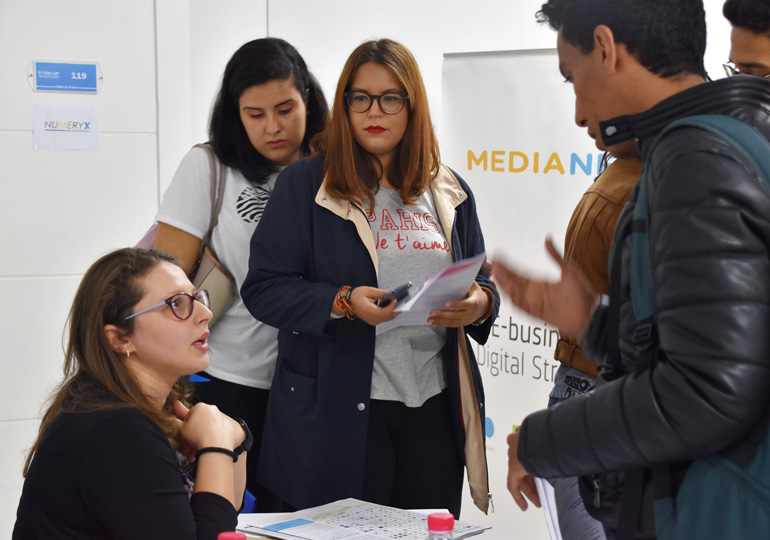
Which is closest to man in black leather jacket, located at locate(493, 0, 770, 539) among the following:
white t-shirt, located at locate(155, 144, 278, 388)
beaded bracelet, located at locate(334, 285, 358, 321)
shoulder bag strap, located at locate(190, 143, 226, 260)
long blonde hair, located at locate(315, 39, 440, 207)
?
beaded bracelet, located at locate(334, 285, 358, 321)

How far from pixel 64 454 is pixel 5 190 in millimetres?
2176

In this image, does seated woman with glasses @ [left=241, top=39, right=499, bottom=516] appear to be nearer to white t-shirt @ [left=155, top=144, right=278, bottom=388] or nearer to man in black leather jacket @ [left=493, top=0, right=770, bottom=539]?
white t-shirt @ [left=155, top=144, right=278, bottom=388]

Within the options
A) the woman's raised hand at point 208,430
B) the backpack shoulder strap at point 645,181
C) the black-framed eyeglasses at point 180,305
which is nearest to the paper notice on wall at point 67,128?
the black-framed eyeglasses at point 180,305

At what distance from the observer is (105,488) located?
143 cm

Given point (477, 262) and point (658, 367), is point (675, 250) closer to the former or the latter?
point (658, 367)

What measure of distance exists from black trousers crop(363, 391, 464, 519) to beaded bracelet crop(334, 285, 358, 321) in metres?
0.27

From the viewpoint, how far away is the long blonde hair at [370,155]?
221 cm

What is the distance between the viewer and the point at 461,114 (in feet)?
10.4

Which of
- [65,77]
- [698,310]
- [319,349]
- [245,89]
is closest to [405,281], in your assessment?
[319,349]

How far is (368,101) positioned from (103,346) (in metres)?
1.03

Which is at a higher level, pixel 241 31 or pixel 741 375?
pixel 241 31

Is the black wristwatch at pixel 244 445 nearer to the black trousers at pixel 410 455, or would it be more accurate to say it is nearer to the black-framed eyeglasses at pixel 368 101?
the black trousers at pixel 410 455

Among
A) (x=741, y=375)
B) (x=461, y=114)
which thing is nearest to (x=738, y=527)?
(x=741, y=375)

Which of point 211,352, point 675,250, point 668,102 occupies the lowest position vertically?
point 211,352
